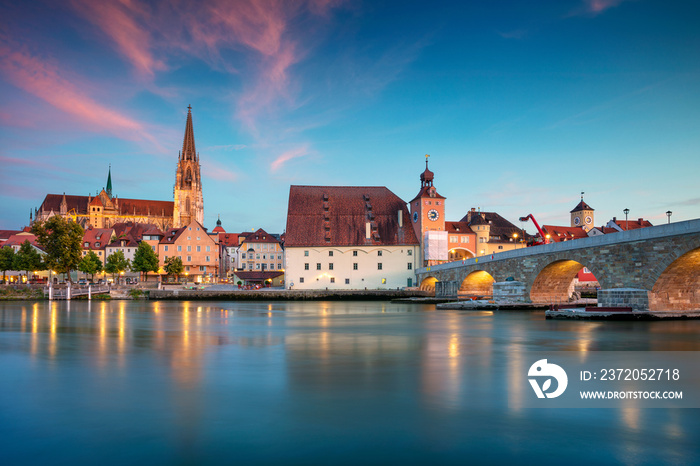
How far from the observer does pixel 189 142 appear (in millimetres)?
145000

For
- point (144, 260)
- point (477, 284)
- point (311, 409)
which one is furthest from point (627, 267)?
point (144, 260)

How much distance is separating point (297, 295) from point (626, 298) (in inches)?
1529

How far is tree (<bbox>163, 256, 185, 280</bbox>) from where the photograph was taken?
7725cm

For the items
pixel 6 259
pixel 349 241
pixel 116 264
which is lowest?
pixel 116 264

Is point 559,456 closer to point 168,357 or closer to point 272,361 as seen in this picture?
point 272,361

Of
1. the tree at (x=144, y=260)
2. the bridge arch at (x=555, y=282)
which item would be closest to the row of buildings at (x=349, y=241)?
the tree at (x=144, y=260)

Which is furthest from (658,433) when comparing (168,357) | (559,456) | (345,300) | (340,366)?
(345,300)

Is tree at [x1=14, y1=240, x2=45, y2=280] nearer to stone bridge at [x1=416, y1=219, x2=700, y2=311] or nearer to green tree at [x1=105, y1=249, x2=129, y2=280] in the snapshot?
green tree at [x1=105, y1=249, x2=129, y2=280]

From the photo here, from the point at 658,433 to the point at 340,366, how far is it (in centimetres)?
835

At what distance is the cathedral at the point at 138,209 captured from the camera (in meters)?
139

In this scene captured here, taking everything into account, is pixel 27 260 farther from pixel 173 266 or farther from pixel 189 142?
pixel 189 142

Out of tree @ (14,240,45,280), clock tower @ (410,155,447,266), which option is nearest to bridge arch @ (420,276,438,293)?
clock tower @ (410,155,447,266)

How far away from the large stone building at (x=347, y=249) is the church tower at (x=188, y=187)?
82.2m

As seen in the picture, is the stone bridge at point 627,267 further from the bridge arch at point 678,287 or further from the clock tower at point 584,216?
the clock tower at point 584,216
